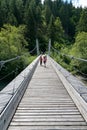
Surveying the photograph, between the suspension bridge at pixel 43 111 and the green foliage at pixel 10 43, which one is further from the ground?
the suspension bridge at pixel 43 111

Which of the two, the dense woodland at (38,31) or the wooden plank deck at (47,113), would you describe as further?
the dense woodland at (38,31)

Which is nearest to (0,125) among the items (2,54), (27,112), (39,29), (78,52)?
(27,112)

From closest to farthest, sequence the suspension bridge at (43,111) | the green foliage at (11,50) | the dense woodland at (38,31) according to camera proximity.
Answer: the suspension bridge at (43,111) < the green foliage at (11,50) < the dense woodland at (38,31)

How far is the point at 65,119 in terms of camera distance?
18.1 ft

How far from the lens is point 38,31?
7575cm

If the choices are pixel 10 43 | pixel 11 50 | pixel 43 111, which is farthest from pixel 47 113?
pixel 10 43

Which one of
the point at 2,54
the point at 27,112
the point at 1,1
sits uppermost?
the point at 1,1

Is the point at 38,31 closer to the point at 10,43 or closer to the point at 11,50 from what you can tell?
the point at 10,43

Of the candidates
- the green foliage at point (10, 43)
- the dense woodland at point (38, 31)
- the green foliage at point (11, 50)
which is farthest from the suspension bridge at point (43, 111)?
the green foliage at point (10, 43)

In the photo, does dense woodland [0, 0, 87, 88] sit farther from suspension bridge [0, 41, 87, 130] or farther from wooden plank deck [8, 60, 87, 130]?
suspension bridge [0, 41, 87, 130]

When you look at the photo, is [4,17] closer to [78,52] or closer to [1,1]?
[1,1]

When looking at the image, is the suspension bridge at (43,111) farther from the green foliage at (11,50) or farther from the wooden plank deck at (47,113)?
the green foliage at (11,50)

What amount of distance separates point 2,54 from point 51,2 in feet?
247

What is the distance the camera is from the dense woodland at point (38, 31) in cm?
4428
